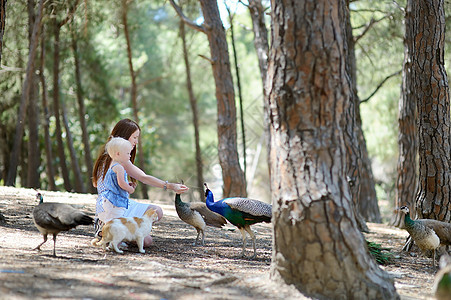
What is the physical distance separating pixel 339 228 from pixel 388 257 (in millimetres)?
2650

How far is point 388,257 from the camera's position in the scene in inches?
246

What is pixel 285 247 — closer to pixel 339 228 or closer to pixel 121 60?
pixel 339 228

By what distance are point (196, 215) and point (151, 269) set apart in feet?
5.37

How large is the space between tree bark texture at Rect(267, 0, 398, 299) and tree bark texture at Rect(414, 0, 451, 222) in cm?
319

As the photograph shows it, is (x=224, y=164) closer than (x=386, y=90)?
Yes

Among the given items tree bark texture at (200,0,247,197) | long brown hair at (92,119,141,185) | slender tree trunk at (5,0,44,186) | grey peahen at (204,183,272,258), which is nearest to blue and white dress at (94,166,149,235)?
long brown hair at (92,119,141,185)

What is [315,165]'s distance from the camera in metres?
3.95

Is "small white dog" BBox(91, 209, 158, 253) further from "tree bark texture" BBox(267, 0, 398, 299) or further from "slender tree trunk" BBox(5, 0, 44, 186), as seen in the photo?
"slender tree trunk" BBox(5, 0, 44, 186)

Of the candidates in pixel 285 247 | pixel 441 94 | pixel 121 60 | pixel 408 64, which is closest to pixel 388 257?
pixel 441 94

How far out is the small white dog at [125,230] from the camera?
5176mm

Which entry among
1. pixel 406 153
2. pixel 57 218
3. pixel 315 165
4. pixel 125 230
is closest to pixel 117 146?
pixel 125 230

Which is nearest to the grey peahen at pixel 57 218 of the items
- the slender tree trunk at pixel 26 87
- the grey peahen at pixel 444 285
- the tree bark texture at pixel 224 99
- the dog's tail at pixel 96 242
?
the dog's tail at pixel 96 242

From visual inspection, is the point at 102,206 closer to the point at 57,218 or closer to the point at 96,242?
the point at 96,242

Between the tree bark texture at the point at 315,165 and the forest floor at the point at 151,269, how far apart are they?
0.29m
